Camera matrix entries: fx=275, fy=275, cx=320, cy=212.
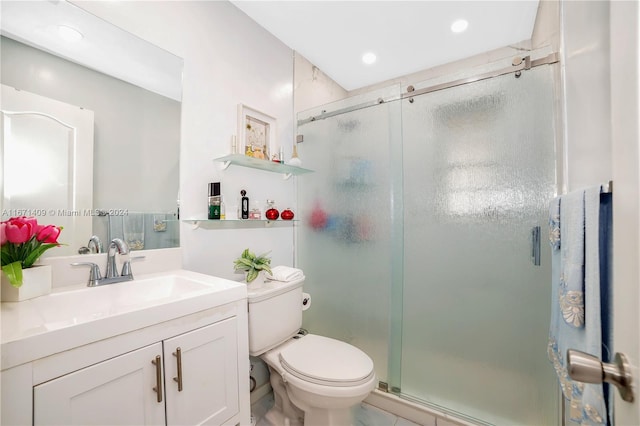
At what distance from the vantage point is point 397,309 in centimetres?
172

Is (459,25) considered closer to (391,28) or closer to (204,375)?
(391,28)

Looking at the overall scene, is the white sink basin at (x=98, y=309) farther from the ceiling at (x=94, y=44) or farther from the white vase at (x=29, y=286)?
the ceiling at (x=94, y=44)

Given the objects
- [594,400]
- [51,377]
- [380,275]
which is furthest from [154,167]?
[594,400]

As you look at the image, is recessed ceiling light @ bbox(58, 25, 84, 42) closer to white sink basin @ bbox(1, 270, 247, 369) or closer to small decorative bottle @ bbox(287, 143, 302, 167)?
white sink basin @ bbox(1, 270, 247, 369)

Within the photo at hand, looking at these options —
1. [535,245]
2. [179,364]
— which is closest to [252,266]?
[179,364]

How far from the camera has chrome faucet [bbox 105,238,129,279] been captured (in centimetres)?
112

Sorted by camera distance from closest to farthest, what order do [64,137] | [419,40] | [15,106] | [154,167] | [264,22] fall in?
1. [15,106]
2. [64,137]
3. [154,167]
4. [264,22]
5. [419,40]

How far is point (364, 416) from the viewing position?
5.34 ft

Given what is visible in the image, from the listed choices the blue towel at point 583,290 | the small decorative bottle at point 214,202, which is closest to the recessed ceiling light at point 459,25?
the blue towel at point 583,290

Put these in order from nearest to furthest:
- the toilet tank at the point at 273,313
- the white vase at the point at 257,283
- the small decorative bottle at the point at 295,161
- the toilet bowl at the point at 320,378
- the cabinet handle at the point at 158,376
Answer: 1. the cabinet handle at the point at 158,376
2. the toilet bowl at the point at 320,378
3. the toilet tank at the point at 273,313
4. the white vase at the point at 257,283
5. the small decorative bottle at the point at 295,161

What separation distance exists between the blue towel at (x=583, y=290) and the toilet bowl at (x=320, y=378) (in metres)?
0.75

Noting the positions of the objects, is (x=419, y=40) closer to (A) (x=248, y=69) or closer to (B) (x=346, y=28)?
(B) (x=346, y=28)

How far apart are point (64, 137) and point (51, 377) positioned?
0.88m

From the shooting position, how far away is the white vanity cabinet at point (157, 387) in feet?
2.16
